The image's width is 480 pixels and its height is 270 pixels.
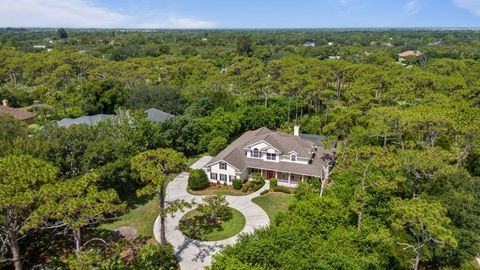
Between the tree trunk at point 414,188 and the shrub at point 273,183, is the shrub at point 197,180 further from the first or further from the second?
the tree trunk at point 414,188

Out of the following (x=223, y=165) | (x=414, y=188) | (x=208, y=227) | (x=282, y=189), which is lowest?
(x=282, y=189)

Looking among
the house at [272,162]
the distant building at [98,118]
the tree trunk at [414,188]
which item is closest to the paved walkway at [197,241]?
the house at [272,162]

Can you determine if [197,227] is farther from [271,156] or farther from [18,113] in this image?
[18,113]

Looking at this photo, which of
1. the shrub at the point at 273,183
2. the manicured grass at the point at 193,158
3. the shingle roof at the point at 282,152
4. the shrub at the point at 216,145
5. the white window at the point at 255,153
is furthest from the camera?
the shrub at the point at 216,145

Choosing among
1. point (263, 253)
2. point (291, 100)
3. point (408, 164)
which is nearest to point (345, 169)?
Answer: point (408, 164)

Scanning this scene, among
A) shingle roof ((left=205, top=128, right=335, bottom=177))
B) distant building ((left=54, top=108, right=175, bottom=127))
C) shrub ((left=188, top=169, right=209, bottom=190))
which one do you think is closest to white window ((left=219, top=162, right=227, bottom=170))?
shingle roof ((left=205, top=128, right=335, bottom=177))

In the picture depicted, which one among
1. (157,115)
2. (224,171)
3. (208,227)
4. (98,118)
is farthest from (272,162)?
(98,118)

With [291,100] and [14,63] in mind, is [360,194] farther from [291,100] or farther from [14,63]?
[14,63]

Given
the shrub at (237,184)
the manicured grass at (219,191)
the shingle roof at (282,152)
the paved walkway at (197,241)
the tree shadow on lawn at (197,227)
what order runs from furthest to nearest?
the shingle roof at (282,152), the shrub at (237,184), the manicured grass at (219,191), the tree shadow on lawn at (197,227), the paved walkway at (197,241)
